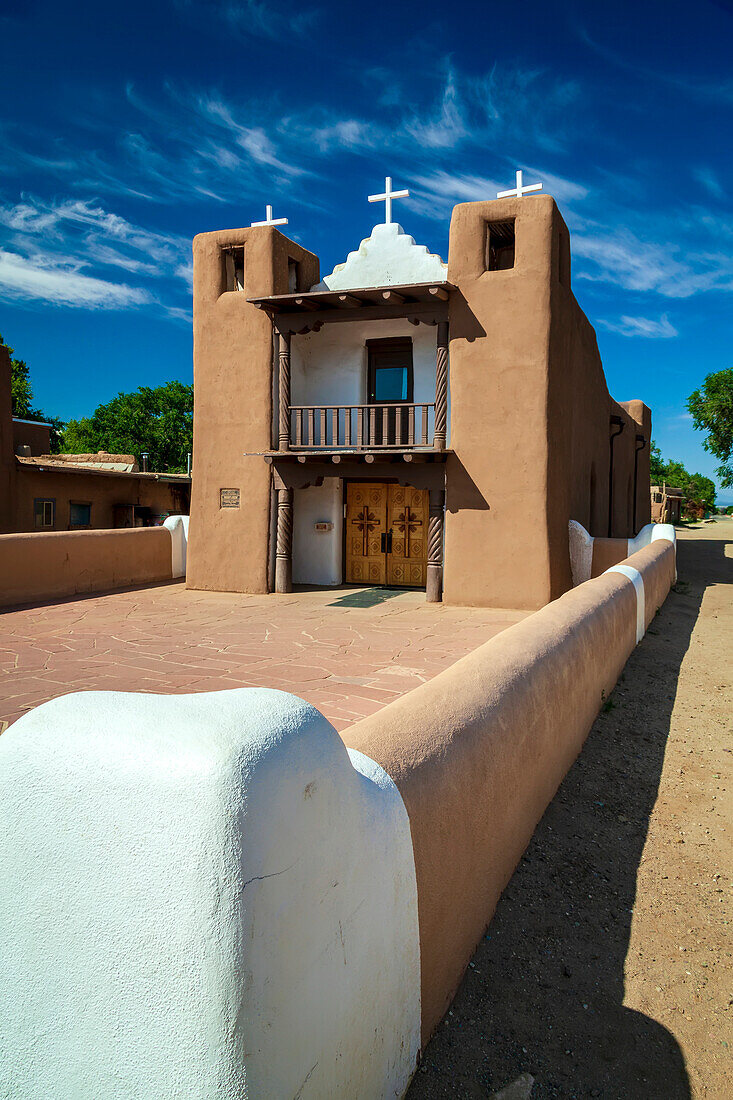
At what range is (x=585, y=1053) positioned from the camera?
2273 millimetres

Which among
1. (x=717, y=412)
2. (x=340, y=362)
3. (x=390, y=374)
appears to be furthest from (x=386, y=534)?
(x=717, y=412)

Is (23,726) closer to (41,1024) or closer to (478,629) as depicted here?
(41,1024)

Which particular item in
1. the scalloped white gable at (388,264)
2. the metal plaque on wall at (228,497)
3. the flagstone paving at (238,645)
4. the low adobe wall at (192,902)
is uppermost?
the scalloped white gable at (388,264)

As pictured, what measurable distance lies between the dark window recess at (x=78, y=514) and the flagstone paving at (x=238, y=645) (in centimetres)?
800

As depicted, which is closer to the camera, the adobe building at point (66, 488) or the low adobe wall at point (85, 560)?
the low adobe wall at point (85, 560)

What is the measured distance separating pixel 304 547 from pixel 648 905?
11.1 m

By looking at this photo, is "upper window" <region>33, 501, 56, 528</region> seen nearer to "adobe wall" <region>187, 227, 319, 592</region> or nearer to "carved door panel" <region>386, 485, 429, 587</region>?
"adobe wall" <region>187, 227, 319, 592</region>

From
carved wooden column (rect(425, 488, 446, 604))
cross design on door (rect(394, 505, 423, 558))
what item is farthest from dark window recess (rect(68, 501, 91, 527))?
carved wooden column (rect(425, 488, 446, 604))

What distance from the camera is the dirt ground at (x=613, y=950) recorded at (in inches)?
86.7

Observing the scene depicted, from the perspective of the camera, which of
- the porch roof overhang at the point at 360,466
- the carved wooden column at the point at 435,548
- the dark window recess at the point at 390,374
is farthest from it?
the dark window recess at the point at 390,374

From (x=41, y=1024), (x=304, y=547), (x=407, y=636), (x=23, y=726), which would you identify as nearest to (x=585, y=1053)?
(x=41, y=1024)

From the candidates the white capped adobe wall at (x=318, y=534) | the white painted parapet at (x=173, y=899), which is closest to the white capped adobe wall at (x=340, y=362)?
the white capped adobe wall at (x=318, y=534)

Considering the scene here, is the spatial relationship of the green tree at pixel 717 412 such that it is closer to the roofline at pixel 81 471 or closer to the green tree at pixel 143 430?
the roofline at pixel 81 471

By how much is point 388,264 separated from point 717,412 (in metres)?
22.7
